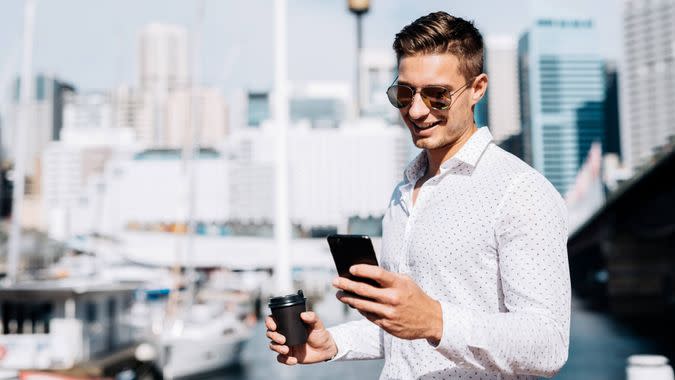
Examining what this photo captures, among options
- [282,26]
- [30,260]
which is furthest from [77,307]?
[30,260]

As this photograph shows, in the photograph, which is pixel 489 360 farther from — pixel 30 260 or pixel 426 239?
pixel 30 260

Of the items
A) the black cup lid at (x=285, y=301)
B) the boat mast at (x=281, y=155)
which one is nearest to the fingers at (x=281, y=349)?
the black cup lid at (x=285, y=301)

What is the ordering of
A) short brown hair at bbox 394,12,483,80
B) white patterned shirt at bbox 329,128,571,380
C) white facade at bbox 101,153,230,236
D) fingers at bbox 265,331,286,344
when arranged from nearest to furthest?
white patterned shirt at bbox 329,128,571,380, short brown hair at bbox 394,12,483,80, fingers at bbox 265,331,286,344, white facade at bbox 101,153,230,236

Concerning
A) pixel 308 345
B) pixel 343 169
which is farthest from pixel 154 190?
pixel 308 345

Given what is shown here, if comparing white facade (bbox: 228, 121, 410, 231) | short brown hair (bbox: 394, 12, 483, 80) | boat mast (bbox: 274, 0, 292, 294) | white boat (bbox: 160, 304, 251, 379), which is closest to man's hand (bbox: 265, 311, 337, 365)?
short brown hair (bbox: 394, 12, 483, 80)

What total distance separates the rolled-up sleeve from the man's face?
0.32 metres

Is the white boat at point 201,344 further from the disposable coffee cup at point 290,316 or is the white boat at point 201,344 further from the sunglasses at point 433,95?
the sunglasses at point 433,95

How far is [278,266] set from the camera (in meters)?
15.7

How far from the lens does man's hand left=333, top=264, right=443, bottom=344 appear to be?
1766 mm

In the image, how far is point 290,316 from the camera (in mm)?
2260

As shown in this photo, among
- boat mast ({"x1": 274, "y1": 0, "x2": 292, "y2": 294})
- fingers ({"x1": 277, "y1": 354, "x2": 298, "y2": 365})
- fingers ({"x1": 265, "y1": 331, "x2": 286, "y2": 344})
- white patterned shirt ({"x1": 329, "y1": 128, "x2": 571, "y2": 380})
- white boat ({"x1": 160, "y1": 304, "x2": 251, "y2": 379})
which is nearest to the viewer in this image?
white patterned shirt ({"x1": 329, "y1": 128, "x2": 571, "y2": 380})

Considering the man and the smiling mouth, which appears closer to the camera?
the man

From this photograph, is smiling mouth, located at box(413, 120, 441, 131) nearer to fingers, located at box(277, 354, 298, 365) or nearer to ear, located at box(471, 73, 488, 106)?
ear, located at box(471, 73, 488, 106)

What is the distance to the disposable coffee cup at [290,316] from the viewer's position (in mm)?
2230
